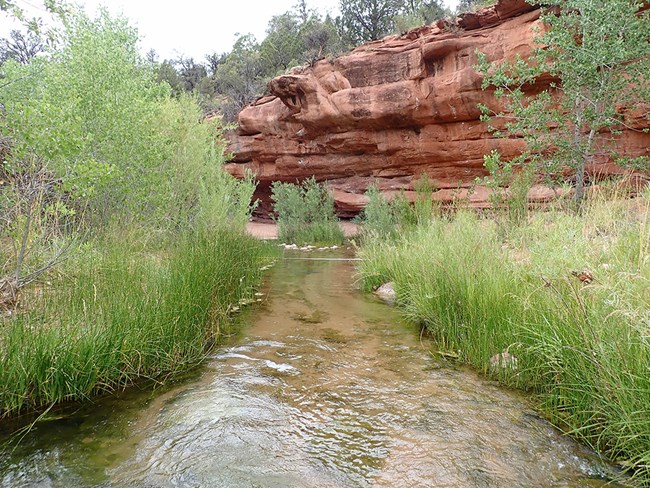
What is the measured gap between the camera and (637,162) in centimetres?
903

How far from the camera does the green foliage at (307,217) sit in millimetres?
16406

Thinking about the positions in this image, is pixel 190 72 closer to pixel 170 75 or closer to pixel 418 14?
pixel 170 75

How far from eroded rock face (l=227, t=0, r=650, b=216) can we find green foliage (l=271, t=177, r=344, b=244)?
4.30ft

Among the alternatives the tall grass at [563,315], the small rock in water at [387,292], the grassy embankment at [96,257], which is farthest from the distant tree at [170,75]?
the tall grass at [563,315]

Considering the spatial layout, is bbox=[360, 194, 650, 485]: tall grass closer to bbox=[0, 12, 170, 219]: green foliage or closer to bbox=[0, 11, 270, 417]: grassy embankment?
bbox=[0, 11, 270, 417]: grassy embankment

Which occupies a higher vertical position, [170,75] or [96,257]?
[170,75]

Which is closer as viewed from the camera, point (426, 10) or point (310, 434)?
point (310, 434)

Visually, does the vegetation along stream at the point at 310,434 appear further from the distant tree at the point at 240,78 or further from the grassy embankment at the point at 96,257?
the distant tree at the point at 240,78

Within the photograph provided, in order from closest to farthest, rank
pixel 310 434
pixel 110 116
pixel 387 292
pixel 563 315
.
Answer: pixel 310 434 < pixel 563 315 < pixel 110 116 < pixel 387 292

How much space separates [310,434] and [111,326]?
1593 mm

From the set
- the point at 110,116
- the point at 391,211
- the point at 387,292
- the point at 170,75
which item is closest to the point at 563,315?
the point at 387,292

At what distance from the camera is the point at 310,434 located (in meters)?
2.31

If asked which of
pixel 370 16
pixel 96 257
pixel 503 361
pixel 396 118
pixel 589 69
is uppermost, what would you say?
pixel 370 16

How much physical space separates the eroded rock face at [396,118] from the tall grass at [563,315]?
8523 millimetres
